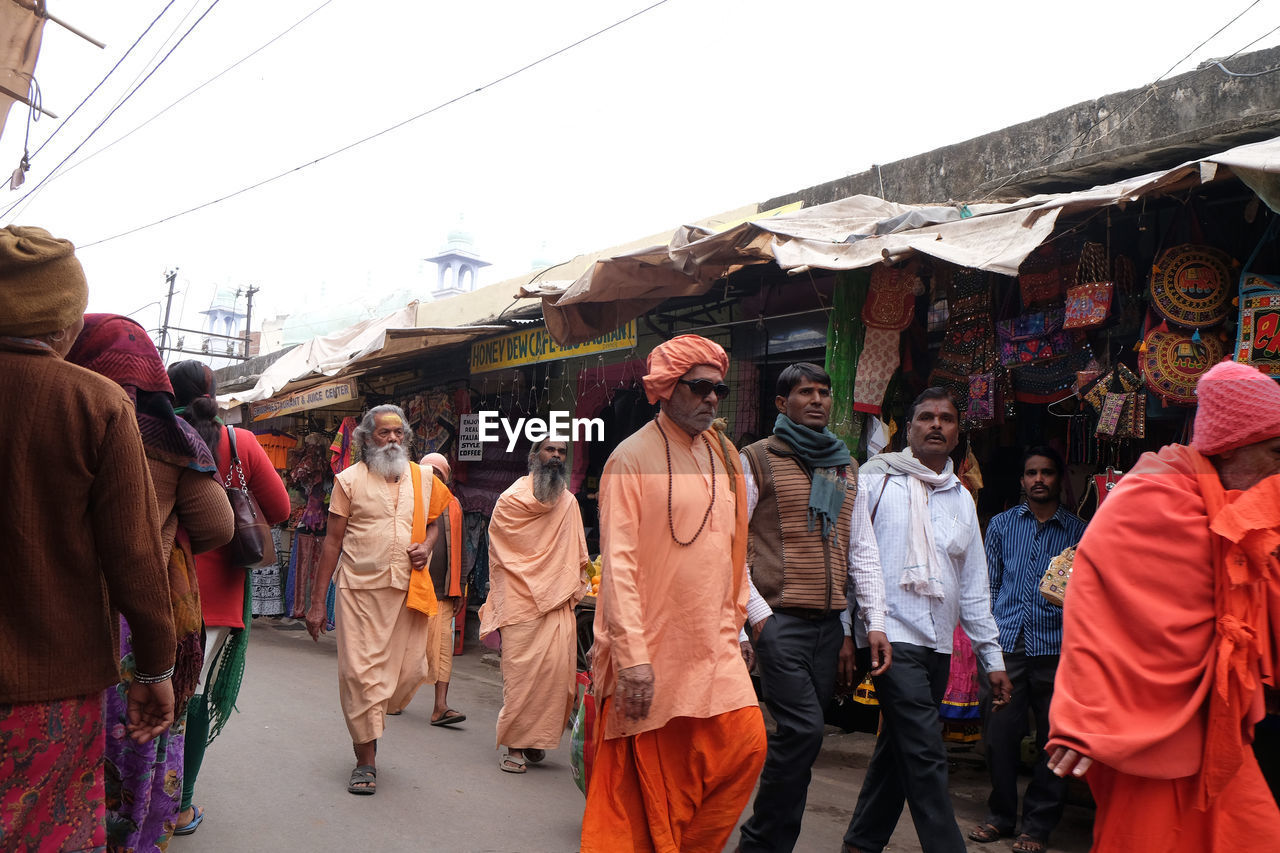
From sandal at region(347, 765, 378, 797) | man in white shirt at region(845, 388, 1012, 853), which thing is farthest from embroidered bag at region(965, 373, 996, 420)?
sandal at region(347, 765, 378, 797)

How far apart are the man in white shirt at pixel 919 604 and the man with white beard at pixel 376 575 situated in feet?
8.27

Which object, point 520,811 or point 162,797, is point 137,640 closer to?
Answer: point 162,797

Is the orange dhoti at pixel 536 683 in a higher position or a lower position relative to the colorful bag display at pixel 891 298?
lower

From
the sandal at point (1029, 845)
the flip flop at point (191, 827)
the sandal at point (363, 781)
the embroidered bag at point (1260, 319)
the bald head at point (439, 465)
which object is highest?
the embroidered bag at point (1260, 319)

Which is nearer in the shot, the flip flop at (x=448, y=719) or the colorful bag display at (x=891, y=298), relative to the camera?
the colorful bag display at (x=891, y=298)

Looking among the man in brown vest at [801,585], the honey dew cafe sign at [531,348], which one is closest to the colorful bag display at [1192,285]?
the man in brown vest at [801,585]

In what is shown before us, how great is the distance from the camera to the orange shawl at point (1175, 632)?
2586mm

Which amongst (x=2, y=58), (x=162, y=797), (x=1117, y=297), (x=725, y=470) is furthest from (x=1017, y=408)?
(x=2, y=58)

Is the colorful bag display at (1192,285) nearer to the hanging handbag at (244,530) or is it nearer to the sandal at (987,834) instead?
the sandal at (987,834)

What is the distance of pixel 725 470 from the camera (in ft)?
12.5

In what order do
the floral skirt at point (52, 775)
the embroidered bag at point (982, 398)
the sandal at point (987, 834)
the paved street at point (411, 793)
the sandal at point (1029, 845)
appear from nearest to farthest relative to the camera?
1. the floral skirt at point (52, 775)
2. the paved street at point (411, 793)
3. the sandal at point (1029, 845)
4. the sandal at point (987, 834)
5. the embroidered bag at point (982, 398)

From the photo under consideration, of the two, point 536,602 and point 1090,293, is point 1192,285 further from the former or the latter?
point 536,602

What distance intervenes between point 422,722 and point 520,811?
7.46 feet

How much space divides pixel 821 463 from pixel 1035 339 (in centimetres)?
206
